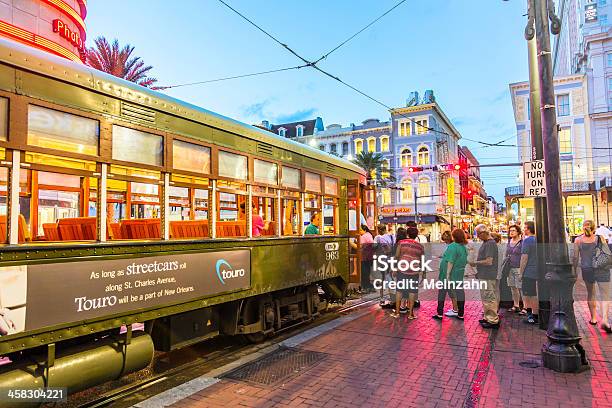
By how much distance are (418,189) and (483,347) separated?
41402mm

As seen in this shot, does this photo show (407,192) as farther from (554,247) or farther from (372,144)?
(554,247)

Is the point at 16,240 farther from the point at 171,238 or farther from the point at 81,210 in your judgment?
the point at 81,210

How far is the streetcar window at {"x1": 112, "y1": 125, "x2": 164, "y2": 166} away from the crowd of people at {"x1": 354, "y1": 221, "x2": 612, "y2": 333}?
5474 millimetres

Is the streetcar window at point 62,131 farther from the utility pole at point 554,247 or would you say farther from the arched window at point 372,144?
the arched window at point 372,144

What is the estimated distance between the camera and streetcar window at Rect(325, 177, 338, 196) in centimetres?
848

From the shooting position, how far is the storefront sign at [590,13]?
39.1 metres

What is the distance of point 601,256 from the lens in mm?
7133

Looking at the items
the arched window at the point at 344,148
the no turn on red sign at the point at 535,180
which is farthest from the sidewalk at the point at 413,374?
the arched window at the point at 344,148

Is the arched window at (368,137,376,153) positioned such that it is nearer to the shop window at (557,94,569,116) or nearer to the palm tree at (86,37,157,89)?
the shop window at (557,94,569,116)

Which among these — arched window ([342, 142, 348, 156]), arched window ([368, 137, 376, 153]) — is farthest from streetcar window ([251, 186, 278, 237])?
arched window ([342, 142, 348, 156])

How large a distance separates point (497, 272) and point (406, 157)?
3931 centimetres

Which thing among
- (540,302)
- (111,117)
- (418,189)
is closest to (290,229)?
(111,117)

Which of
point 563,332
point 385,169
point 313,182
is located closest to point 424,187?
point 385,169

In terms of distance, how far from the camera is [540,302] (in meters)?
7.65
